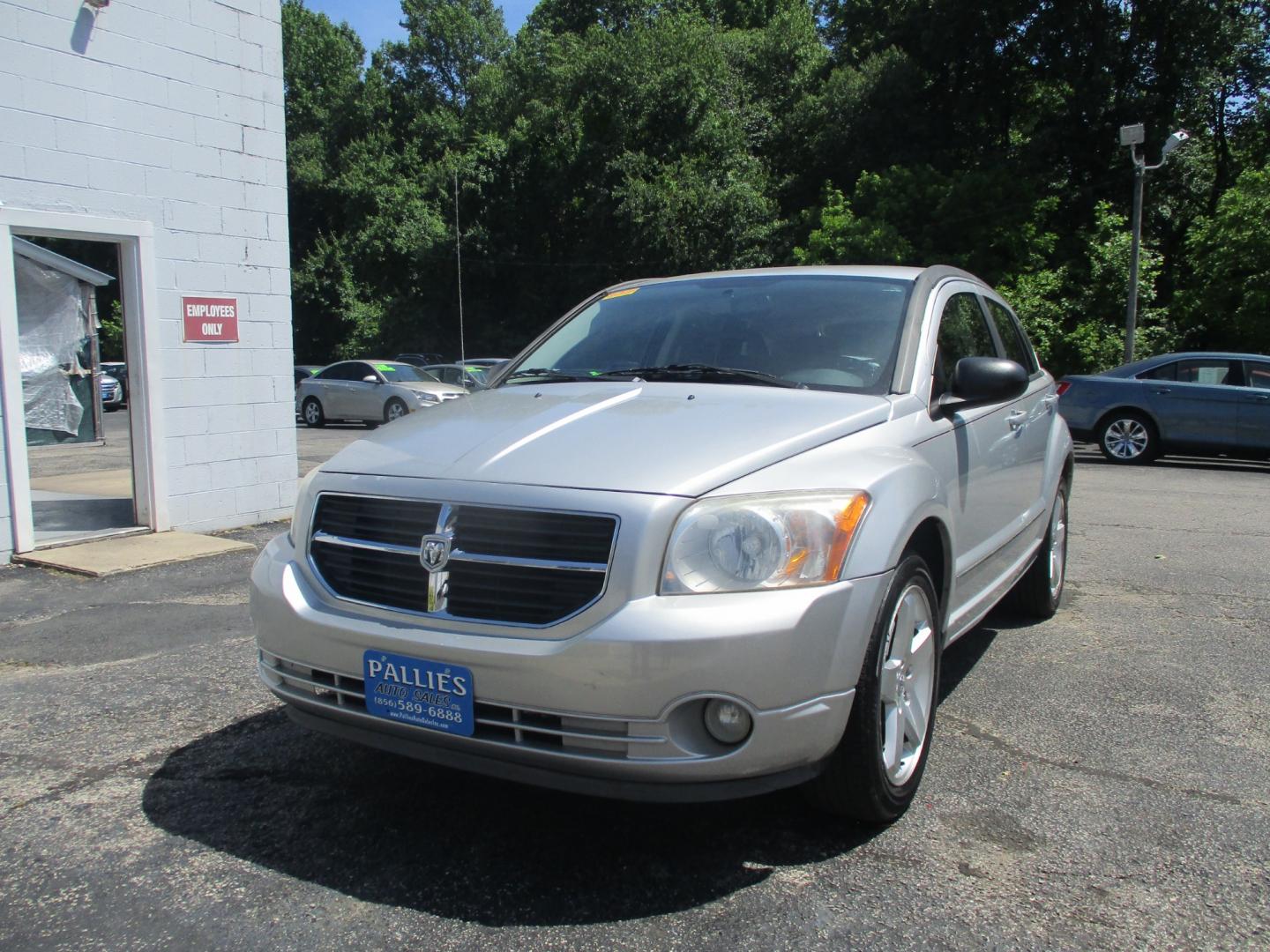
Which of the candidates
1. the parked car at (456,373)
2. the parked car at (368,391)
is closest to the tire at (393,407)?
the parked car at (368,391)

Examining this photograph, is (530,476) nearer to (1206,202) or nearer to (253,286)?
(253,286)

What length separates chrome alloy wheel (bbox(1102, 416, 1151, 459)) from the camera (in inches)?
549

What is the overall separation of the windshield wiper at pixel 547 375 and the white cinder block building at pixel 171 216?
175 inches

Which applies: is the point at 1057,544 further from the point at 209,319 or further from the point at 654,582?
the point at 209,319

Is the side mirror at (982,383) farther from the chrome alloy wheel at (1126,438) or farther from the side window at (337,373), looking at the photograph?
the side window at (337,373)

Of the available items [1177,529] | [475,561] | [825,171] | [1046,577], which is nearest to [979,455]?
[1046,577]

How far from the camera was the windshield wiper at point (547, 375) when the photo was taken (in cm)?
397

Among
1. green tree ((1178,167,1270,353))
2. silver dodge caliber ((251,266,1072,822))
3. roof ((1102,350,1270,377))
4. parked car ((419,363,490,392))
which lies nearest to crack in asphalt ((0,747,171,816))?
silver dodge caliber ((251,266,1072,822))

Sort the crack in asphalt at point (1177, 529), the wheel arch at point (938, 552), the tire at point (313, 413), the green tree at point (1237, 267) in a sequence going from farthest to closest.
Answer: the tire at point (313, 413)
the green tree at point (1237, 267)
the crack in asphalt at point (1177, 529)
the wheel arch at point (938, 552)

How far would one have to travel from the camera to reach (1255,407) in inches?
523

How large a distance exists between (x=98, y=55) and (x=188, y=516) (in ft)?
11.0

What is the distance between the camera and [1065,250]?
28656 millimetres

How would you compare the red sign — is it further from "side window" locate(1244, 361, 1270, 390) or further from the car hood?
"side window" locate(1244, 361, 1270, 390)

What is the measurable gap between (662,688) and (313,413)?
21.5 metres
